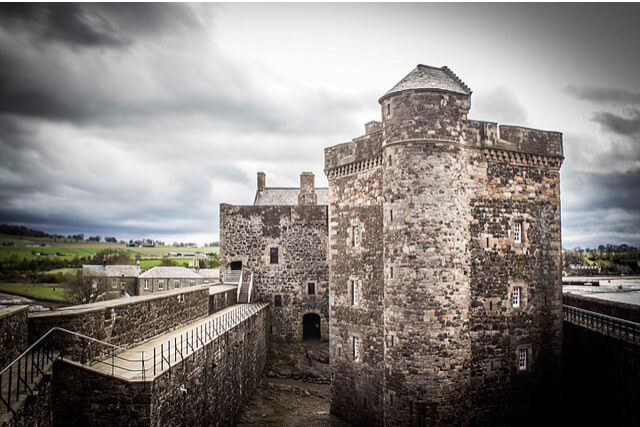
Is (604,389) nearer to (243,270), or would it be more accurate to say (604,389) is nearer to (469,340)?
(469,340)

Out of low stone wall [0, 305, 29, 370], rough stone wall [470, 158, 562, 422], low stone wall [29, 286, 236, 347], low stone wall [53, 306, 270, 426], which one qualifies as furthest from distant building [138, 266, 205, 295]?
low stone wall [0, 305, 29, 370]

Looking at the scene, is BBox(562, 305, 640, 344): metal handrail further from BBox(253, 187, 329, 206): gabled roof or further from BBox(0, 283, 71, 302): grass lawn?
BBox(0, 283, 71, 302): grass lawn

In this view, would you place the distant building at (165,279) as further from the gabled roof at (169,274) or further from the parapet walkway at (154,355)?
the parapet walkway at (154,355)

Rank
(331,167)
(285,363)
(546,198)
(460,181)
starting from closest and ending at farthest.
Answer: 1. (460,181)
2. (546,198)
3. (331,167)
4. (285,363)

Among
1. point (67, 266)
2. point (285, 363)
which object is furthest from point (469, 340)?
point (67, 266)

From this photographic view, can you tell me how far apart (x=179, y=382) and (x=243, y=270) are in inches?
664

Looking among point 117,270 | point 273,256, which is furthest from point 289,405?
point 117,270

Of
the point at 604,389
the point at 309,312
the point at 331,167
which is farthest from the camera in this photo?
the point at 309,312

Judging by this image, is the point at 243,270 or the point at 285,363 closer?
the point at 285,363

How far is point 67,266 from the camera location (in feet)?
185

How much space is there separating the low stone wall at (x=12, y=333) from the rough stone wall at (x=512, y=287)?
1246 centimetres

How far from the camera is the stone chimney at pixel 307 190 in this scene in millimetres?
29453

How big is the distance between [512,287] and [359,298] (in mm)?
5514

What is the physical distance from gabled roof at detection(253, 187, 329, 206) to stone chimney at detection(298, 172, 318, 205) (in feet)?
9.13
